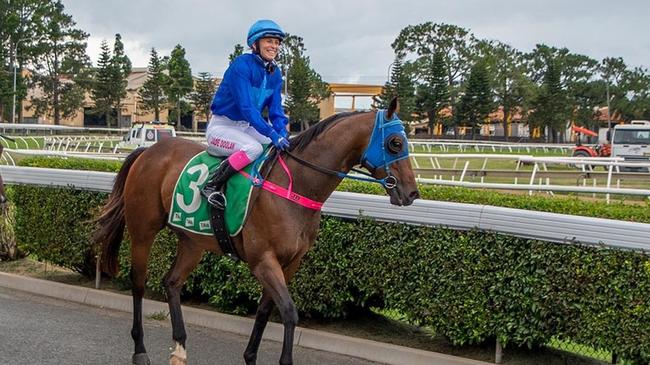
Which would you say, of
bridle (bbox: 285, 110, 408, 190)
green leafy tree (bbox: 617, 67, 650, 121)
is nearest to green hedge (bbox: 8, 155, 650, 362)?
bridle (bbox: 285, 110, 408, 190)

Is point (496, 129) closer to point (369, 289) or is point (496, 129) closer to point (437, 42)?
point (437, 42)

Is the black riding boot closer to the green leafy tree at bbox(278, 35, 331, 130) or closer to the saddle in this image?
the saddle

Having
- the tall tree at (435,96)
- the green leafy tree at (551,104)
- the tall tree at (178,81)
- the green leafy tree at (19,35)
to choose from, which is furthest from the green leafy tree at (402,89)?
the green leafy tree at (19,35)

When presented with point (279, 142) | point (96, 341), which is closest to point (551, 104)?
point (96, 341)

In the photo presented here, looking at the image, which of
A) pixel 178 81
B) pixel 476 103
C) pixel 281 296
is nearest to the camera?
pixel 281 296

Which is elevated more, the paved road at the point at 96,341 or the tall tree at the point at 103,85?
the tall tree at the point at 103,85

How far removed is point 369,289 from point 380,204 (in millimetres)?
736

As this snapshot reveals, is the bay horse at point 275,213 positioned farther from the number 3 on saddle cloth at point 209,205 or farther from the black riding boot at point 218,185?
the black riding boot at point 218,185

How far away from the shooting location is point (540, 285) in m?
5.14

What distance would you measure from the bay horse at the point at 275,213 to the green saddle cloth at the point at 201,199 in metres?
0.08

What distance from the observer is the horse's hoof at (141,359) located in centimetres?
550

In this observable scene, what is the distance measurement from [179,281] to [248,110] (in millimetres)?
1621

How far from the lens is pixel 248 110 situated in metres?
4.94

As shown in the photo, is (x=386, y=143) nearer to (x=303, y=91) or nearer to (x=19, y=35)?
(x=303, y=91)
